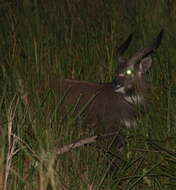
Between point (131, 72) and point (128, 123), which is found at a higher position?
point (131, 72)

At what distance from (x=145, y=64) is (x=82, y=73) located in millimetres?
709

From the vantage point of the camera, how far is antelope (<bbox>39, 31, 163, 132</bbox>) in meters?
4.48

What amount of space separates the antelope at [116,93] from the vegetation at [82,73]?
0.13m

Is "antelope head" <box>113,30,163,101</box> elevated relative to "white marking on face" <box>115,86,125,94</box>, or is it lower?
elevated

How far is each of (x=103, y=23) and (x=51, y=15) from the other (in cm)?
75

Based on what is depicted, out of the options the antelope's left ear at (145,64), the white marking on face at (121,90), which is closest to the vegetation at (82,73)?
the antelope's left ear at (145,64)

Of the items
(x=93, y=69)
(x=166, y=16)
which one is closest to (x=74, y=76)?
(x=93, y=69)

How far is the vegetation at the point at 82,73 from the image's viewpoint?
288 centimetres

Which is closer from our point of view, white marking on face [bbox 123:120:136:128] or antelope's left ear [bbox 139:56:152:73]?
white marking on face [bbox 123:120:136:128]

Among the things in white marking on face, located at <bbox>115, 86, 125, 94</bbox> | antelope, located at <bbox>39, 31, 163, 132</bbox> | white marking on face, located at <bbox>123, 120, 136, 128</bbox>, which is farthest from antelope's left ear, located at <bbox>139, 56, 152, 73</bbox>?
white marking on face, located at <bbox>123, 120, 136, 128</bbox>

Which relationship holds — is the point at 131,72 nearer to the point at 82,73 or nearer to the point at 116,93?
the point at 116,93

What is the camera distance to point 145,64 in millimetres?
4633

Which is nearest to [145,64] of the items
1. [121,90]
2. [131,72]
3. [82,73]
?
[131,72]

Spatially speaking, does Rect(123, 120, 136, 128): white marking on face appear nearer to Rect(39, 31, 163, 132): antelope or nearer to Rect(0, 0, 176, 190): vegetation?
Rect(39, 31, 163, 132): antelope
